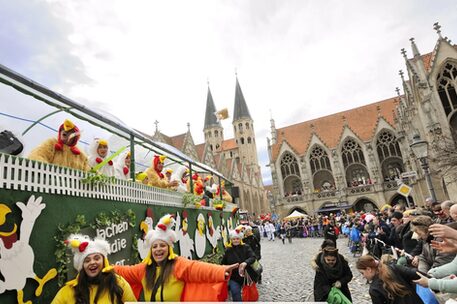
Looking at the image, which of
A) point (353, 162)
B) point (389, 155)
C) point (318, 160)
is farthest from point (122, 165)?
point (389, 155)

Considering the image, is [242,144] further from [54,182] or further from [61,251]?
[61,251]

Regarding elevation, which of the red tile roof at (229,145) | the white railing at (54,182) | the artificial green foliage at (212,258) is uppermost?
the red tile roof at (229,145)

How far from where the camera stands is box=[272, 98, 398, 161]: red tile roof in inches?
1577

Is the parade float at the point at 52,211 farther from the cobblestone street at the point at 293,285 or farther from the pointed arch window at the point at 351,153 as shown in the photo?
the pointed arch window at the point at 351,153

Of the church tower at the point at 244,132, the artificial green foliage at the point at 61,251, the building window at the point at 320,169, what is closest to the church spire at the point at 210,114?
the church tower at the point at 244,132

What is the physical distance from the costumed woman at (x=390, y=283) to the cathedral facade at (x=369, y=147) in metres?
24.8

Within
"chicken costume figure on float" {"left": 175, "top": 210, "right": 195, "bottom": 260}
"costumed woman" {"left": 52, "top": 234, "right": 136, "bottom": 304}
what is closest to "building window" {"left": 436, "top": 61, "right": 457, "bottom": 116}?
"chicken costume figure on float" {"left": 175, "top": 210, "right": 195, "bottom": 260}

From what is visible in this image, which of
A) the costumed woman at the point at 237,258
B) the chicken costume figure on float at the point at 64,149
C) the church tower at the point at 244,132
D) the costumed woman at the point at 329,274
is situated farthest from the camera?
the church tower at the point at 244,132

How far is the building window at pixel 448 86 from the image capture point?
79.7ft

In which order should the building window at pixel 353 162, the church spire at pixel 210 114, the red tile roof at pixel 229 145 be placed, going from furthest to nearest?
1. the red tile roof at pixel 229 145
2. the church spire at pixel 210 114
3. the building window at pixel 353 162

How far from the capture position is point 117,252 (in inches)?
169

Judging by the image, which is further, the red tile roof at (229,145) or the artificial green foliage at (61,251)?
the red tile roof at (229,145)

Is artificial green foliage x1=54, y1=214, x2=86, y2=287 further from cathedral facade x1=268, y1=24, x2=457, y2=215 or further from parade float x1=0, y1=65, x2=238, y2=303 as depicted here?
cathedral facade x1=268, y1=24, x2=457, y2=215

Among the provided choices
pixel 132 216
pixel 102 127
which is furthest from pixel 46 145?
pixel 132 216
